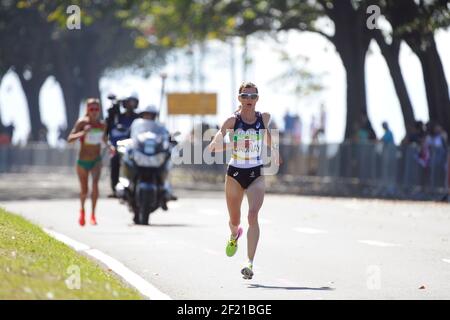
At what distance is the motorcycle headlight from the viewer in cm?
2136

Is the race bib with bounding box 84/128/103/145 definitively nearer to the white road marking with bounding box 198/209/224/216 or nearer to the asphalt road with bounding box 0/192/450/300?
the asphalt road with bounding box 0/192/450/300

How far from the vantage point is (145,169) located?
21.4 meters

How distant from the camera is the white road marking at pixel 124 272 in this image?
38.4 feet

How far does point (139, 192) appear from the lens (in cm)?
2144

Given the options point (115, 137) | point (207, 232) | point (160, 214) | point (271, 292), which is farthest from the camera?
point (160, 214)

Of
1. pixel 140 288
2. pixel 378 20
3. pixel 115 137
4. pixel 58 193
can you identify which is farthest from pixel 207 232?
pixel 378 20

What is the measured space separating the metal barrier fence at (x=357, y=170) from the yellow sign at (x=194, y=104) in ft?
36.5

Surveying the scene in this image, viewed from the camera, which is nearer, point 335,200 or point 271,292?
point 271,292

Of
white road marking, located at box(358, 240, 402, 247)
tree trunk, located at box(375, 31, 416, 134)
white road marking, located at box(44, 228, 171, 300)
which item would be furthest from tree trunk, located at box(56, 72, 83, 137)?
white road marking, located at box(44, 228, 171, 300)

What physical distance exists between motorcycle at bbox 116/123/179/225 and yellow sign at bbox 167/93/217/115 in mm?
34875

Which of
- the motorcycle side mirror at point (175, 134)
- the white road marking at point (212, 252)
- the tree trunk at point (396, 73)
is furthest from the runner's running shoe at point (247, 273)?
the tree trunk at point (396, 73)
